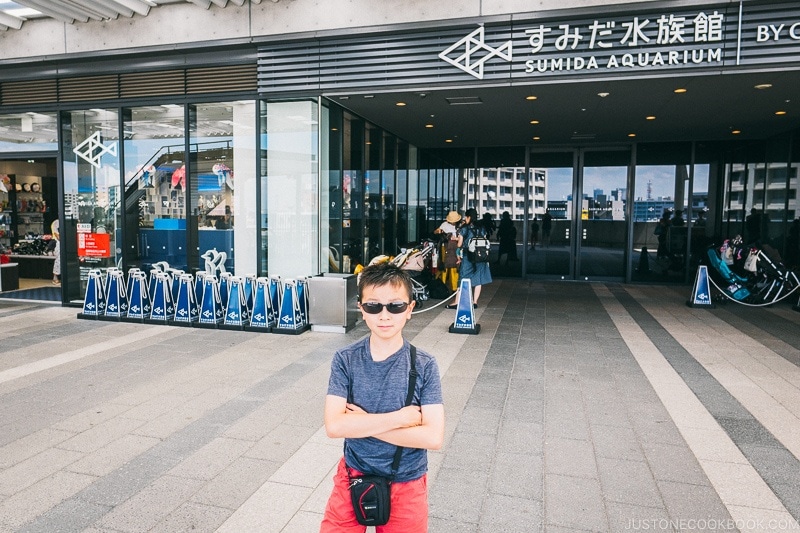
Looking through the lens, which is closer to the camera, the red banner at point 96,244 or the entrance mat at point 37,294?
the red banner at point 96,244

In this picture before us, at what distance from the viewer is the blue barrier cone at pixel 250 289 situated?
8805 millimetres

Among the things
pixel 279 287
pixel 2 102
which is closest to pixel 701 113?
pixel 279 287

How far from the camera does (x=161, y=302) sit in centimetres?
883

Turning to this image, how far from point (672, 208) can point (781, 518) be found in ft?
41.6

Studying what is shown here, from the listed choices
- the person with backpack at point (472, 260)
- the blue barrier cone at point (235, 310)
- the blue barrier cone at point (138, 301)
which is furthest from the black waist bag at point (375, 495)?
the blue barrier cone at point (138, 301)

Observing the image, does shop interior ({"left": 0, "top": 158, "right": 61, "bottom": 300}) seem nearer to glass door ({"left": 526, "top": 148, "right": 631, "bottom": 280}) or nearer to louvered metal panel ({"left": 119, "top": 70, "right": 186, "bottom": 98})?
louvered metal panel ({"left": 119, "top": 70, "right": 186, "bottom": 98})

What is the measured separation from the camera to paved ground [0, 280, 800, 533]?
333 centimetres

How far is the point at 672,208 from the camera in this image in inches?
573

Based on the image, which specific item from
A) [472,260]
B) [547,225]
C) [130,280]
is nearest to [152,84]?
[130,280]

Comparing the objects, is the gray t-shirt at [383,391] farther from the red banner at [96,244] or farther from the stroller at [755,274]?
the stroller at [755,274]

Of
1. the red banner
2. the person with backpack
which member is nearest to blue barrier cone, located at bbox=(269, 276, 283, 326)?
the person with backpack

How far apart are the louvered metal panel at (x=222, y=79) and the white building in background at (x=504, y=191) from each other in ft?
27.0

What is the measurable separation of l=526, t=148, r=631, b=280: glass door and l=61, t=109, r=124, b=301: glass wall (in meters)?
10.2

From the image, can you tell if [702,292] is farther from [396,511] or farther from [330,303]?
[396,511]
